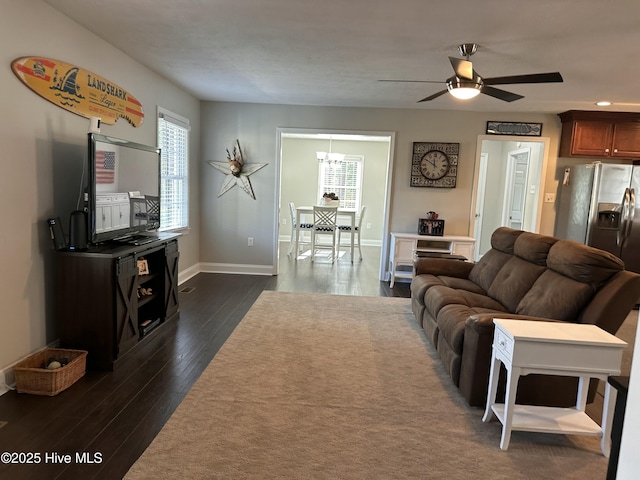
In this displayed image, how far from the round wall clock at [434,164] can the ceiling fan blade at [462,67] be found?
285 cm

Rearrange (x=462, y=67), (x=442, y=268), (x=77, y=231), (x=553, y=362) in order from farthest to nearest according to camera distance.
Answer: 1. (x=442, y=268)
2. (x=462, y=67)
3. (x=77, y=231)
4. (x=553, y=362)

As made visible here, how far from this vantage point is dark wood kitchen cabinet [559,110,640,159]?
535 centimetres

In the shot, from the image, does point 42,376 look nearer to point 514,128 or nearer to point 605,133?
point 514,128

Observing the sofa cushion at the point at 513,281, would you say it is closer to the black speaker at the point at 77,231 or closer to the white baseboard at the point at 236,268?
the black speaker at the point at 77,231

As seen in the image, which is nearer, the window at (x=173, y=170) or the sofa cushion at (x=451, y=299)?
the sofa cushion at (x=451, y=299)

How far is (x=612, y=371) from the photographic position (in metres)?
2.02

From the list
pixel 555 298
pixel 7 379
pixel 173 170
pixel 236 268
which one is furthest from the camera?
pixel 236 268

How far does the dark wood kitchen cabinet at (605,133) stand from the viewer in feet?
17.6

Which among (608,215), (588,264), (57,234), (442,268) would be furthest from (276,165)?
(608,215)

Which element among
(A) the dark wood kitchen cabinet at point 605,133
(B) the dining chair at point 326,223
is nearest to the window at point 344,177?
(B) the dining chair at point 326,223

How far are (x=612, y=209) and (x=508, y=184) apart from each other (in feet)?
7.16

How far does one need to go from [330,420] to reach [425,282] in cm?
190

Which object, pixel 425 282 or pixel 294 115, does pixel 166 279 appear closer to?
pixel 425 282

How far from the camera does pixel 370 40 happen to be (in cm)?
310
